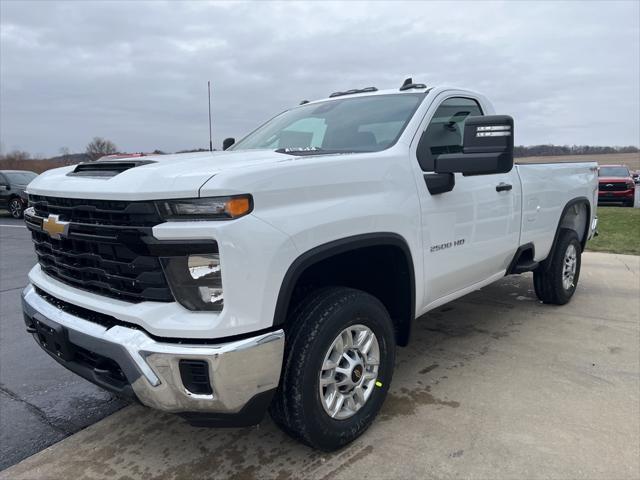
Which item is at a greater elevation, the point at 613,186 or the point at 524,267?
the point at 524,267

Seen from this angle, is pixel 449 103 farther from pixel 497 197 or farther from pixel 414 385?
pixel 414 385

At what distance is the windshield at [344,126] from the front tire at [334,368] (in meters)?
0.96

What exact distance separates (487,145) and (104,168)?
2.00 m

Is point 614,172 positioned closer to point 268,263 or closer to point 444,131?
point 444,131

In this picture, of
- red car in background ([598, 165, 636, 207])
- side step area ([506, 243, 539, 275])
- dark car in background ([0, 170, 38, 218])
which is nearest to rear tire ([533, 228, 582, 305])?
side step area ([506, 243, 539, 275])

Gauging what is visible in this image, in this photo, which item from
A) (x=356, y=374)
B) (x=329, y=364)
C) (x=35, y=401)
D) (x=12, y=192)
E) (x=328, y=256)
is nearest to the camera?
(x=328, y=256)

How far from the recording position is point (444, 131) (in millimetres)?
3535

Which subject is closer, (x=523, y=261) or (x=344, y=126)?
(x=344, y=126)

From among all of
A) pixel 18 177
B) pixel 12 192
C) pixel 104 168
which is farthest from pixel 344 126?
pixel 18 177

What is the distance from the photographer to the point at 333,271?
2895mm

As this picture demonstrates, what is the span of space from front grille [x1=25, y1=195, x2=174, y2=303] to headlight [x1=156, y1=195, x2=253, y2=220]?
0.19 feet

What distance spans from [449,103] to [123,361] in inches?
109

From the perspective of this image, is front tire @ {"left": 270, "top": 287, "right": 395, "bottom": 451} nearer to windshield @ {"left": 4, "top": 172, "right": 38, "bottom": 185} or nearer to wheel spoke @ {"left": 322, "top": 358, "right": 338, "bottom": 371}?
wheel spoke @ {"left": 322, "top": 358, "right": 338, "bottom": 371}

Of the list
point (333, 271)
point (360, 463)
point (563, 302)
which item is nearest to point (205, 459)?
point (360, 463)
